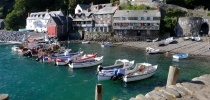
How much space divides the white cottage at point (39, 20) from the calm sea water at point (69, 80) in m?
35.8

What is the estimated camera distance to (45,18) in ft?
275

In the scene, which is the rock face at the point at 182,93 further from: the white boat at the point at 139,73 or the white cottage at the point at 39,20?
the white cottage at the point at 39,20

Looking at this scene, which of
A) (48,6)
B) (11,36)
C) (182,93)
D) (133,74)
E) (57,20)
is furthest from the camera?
(48,6)

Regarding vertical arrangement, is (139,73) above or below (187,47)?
below

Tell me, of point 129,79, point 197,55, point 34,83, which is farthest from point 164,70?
point 34,83

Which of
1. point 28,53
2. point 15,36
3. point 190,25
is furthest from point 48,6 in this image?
point 190,25

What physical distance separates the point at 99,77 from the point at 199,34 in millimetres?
40313

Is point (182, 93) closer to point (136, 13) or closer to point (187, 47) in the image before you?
point (187, 47)

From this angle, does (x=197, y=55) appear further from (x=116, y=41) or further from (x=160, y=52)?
(x=116, y=41)

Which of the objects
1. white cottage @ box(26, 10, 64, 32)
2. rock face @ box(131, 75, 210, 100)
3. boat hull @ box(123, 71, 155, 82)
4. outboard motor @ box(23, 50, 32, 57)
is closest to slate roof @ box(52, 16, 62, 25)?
white cottage @ box(26, 10, 64, 32)

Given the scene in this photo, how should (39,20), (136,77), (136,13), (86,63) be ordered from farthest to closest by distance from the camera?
(39,20) < (136,13) < (86,63) < (136,77)

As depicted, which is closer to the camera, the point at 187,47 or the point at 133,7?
the point at 187,47

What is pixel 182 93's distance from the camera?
349 inches

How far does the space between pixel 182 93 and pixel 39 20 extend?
81181 millimetres
